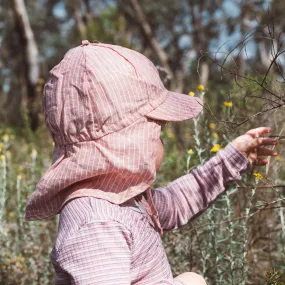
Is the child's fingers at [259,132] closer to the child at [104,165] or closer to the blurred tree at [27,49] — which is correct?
the child at [104,165]

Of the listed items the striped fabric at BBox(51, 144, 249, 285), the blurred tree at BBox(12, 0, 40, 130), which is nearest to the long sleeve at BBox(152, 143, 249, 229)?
the striped fabric at BBox(51, 144, 249, 285)

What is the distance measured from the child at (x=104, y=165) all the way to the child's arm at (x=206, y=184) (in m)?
0.29

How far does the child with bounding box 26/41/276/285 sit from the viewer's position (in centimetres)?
139

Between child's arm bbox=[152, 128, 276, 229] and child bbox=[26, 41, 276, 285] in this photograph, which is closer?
child bbox=[26, 41, 276, 285]

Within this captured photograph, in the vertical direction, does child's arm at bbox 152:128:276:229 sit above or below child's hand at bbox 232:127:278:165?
below

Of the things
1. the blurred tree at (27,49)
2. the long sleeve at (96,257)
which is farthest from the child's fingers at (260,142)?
the blurred tree at (27,49)

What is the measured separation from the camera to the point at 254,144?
6.27ft

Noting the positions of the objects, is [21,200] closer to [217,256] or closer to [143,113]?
[217,256]

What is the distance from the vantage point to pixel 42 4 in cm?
2433

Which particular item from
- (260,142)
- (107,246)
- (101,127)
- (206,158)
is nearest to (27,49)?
(206,158)

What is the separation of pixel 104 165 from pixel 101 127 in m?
0.12

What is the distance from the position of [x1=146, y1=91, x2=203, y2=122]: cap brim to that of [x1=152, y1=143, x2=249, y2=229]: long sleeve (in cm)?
28

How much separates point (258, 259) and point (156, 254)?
104 centimetres

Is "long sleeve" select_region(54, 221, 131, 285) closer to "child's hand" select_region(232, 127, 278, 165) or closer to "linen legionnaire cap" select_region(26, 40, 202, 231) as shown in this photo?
"linen legionnaire cap" select_region(26, 40, 202, 231)
